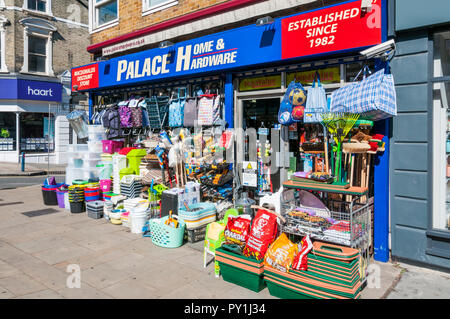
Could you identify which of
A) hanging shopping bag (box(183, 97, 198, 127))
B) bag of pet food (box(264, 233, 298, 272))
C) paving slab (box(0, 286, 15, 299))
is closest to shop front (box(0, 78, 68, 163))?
hanging shopping bag (box(183, 97, 198, 127))

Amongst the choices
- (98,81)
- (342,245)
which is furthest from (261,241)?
(98,81)

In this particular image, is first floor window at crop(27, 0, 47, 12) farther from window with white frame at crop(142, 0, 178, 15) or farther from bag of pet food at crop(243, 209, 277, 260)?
bag of pet food at crop(243, 209, 277, 260)

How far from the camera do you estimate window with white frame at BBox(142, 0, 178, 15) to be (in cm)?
942

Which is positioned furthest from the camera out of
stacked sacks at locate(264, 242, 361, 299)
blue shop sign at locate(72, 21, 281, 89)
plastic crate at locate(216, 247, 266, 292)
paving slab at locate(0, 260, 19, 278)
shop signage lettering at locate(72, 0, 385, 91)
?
blue shop sign at locate(72, 21, 281, 89)

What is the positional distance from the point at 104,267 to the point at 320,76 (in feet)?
16.9

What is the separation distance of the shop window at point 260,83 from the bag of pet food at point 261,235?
3.48 metres

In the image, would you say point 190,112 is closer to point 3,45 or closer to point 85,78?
point 85,78

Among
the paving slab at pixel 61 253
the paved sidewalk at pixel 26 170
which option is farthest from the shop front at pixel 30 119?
the paving slab at pixel 61 253

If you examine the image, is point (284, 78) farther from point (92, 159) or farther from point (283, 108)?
point (92, 159)

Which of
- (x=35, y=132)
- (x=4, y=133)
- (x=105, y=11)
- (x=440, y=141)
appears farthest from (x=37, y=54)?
(x=440, y=141)

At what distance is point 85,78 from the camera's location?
1180 centimetres

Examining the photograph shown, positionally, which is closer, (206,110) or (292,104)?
(292,104)

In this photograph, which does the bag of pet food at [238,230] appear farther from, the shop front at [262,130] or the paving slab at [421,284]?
the paving slab at [421,284]

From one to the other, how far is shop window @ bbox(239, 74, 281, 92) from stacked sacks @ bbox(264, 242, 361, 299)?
3958 millimetres
